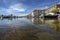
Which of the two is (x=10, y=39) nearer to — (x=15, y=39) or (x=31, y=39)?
(x=15, y=39)

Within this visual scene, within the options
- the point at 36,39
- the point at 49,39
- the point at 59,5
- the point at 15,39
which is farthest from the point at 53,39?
the point at 59,5

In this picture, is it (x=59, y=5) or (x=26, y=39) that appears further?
(x=59, y=5)

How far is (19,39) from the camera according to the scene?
33.9 ft

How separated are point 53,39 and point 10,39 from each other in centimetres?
343

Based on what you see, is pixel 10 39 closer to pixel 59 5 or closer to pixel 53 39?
pixel 53 39

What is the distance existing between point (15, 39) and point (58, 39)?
11.2ft

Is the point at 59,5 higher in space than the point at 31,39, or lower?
higher

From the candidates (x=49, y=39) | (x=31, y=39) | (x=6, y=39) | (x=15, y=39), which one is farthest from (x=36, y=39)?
(x=6, y=39)

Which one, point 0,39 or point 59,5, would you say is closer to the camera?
point 0,39

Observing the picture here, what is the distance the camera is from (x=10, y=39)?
1041 cm

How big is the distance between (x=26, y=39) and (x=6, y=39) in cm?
164

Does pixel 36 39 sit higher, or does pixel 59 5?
pixel 59 5

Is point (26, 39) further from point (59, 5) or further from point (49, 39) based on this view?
point (59, 5)

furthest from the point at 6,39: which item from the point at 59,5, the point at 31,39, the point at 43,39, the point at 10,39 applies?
the point at 59,5
